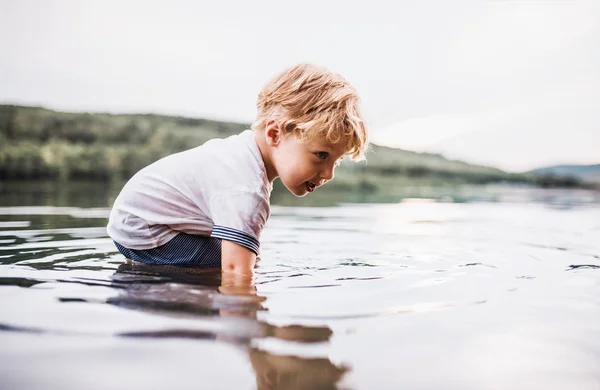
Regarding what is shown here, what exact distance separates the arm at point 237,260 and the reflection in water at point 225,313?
2.3 inches

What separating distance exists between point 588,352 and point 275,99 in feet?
5.56

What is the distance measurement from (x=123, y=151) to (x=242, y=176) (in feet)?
40.0

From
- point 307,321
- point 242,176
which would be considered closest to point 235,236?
point 242,176

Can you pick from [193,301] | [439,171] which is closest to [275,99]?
[193,301]

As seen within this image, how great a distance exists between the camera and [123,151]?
46.1 ft

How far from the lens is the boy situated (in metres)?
2.49

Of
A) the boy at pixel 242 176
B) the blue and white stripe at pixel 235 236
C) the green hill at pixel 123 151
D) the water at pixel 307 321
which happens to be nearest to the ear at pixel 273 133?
the boy at pixel 242 176

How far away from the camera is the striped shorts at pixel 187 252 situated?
286cm

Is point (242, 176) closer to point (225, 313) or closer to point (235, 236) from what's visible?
point (235, 236)

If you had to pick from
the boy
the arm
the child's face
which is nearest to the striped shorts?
the boy

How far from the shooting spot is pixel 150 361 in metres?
1.38

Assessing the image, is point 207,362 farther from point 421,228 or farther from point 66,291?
point 421,228

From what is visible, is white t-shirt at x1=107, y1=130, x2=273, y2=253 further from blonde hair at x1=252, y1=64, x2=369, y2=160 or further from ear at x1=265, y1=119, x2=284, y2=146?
blonde hair at x1=252, y1=64, x2=369, y2=160

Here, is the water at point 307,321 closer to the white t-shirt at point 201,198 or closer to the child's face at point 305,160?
the white t-shirt at point 201,198
